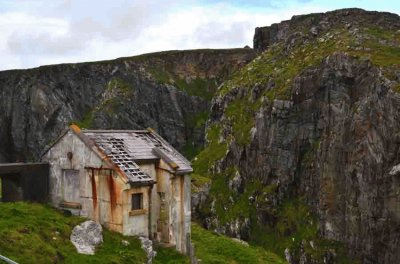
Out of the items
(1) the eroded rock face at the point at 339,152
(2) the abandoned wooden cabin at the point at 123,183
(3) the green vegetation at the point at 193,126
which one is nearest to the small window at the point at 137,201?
(2) the abandoned wooden cabin at the point at 123,183

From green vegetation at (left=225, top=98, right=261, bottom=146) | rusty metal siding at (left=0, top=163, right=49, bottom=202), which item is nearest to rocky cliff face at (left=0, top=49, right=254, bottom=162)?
green vegetation at (left=225, top=98, right=261, bottom=146)

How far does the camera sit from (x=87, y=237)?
31125 millimetres

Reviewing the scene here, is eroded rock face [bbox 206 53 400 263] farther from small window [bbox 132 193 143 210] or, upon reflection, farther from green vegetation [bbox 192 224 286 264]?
small window [bbox 132 193 143 210]

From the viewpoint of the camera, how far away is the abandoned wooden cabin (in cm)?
3347

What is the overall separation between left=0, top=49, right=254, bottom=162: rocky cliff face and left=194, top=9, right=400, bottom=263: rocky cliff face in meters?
29.2

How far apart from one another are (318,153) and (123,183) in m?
77.3

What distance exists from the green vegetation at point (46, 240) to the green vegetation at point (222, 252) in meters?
8.30

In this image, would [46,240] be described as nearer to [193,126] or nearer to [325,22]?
[325,22]

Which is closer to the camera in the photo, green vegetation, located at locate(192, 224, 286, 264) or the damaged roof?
the damaged roof

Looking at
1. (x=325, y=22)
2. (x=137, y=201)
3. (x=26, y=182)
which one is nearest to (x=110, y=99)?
(x=325, y=22)

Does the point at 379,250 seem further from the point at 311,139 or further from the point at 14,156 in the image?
the point at 14,156

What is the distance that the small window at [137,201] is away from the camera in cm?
3394

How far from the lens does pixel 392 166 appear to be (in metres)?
94.8

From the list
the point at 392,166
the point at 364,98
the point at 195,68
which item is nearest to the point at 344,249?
the point at 392,166
